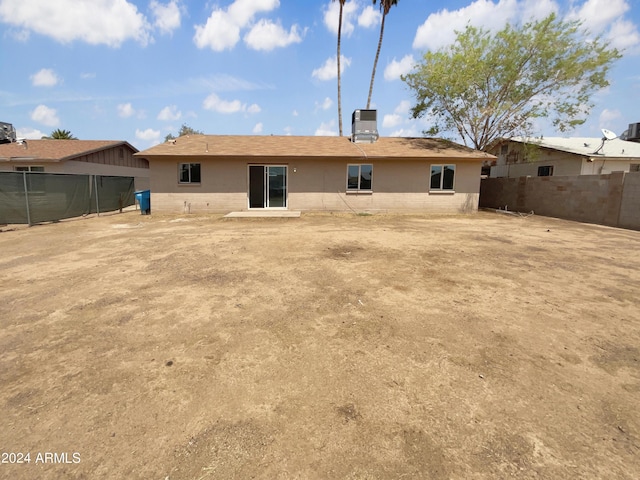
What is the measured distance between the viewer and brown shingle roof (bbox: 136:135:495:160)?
14352mm

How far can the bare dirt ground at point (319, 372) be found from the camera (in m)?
1.81

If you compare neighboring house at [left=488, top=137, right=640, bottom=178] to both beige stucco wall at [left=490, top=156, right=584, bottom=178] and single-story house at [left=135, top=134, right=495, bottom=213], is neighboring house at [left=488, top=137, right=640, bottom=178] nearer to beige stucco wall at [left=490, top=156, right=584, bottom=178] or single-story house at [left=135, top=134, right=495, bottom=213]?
beige stucco wall at [left=490, top=156, right=584, bottom=178]

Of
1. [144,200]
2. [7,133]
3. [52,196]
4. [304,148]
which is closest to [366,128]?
[304,148]

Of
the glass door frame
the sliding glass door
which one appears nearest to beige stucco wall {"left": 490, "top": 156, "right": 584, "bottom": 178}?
the glass door frame

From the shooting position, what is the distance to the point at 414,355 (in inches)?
112

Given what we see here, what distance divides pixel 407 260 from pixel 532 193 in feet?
43.5

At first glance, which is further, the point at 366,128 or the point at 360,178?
the point at 366,128

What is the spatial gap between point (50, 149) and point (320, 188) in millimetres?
19318

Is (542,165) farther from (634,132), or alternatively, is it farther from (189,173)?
(189,173)

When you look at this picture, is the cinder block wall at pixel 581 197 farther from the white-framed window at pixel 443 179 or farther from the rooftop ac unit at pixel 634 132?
the rooftop ac unit at pixel 634 132

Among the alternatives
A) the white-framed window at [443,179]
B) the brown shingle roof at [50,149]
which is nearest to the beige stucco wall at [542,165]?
the white-framed window at [443,179]

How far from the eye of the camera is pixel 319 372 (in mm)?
2609

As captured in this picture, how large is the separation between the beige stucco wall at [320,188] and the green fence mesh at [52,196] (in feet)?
8.45

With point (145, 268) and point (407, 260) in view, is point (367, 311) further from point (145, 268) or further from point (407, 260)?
point (145, 268)
